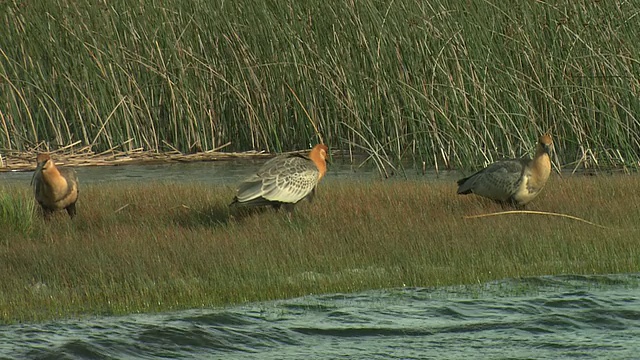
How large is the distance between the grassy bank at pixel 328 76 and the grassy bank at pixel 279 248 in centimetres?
189

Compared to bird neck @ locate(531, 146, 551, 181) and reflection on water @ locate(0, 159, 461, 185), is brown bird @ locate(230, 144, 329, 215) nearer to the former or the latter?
bird neck @ locate(531, 146, 551, 181)

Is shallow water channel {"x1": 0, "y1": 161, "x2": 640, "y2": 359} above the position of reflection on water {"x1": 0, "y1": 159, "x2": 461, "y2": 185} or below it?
below

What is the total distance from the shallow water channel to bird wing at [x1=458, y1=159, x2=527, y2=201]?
4.81 feet

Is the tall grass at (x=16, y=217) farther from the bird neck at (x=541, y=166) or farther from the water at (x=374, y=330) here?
the bird neck at (x=541, y=166)

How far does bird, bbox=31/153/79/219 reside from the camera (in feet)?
25.3

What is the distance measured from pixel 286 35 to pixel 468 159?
2.30 metres

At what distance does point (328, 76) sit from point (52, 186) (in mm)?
3940

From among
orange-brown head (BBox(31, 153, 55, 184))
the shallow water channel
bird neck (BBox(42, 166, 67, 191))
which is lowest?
the shallow water channel

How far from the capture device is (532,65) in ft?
34.1

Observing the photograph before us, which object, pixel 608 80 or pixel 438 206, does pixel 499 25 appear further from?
pixel 438 206

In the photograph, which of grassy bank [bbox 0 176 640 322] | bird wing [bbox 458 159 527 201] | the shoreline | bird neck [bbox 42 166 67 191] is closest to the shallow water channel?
grassy bank [bbox 0 176 640 322]

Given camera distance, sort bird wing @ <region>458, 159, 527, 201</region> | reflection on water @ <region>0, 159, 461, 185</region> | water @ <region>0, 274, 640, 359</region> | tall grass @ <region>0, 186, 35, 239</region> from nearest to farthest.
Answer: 1. water @ <region>0, 274, 640, 359</region>
2. tall grass @ <region>0, 186, 35, 239</region>
3. bird wing @ <region>458, 159, 527, 201</region>
4. reflection on water @ <region>0, 159, 461, 185</region>

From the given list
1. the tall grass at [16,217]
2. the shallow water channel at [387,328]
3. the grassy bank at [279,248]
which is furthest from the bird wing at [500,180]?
the tall grass at [16,217]

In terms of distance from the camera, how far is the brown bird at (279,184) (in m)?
7.67
